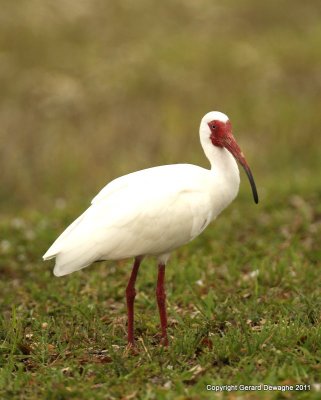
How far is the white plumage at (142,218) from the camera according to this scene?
17.2ft

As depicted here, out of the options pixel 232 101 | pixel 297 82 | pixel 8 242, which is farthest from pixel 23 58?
pixel 8 242

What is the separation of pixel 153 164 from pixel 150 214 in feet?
22.6

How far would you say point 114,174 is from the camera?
39.2 ft

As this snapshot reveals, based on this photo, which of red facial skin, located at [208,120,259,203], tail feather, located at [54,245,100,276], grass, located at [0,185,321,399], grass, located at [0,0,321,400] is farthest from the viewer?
red facial skin, located at [208,120,259,203]

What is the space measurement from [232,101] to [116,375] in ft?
31.8

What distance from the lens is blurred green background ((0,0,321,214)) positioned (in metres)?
12.1

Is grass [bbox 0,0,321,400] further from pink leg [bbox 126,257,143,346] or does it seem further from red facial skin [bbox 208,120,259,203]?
red facial skin [bbox 208,120,259,203]

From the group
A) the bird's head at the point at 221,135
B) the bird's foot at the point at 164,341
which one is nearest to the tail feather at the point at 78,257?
the bird's foot at the point at 164,341

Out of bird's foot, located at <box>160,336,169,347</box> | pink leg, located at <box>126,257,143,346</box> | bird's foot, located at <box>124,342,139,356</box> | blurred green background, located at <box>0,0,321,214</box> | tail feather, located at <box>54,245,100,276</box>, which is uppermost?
blurred green background, located at <box>0,0,321,214</box>

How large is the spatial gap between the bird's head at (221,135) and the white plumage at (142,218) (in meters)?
0.21

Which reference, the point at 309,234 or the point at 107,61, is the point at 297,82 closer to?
the point at 107,61

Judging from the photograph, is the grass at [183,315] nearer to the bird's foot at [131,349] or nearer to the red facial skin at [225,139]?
the bird's foot at [131,349]

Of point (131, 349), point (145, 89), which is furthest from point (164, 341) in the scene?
point (145, 89)

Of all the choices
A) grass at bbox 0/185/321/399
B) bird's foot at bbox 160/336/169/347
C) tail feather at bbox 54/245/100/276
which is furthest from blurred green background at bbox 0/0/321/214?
tail feather at bbox 54/245/100/276
